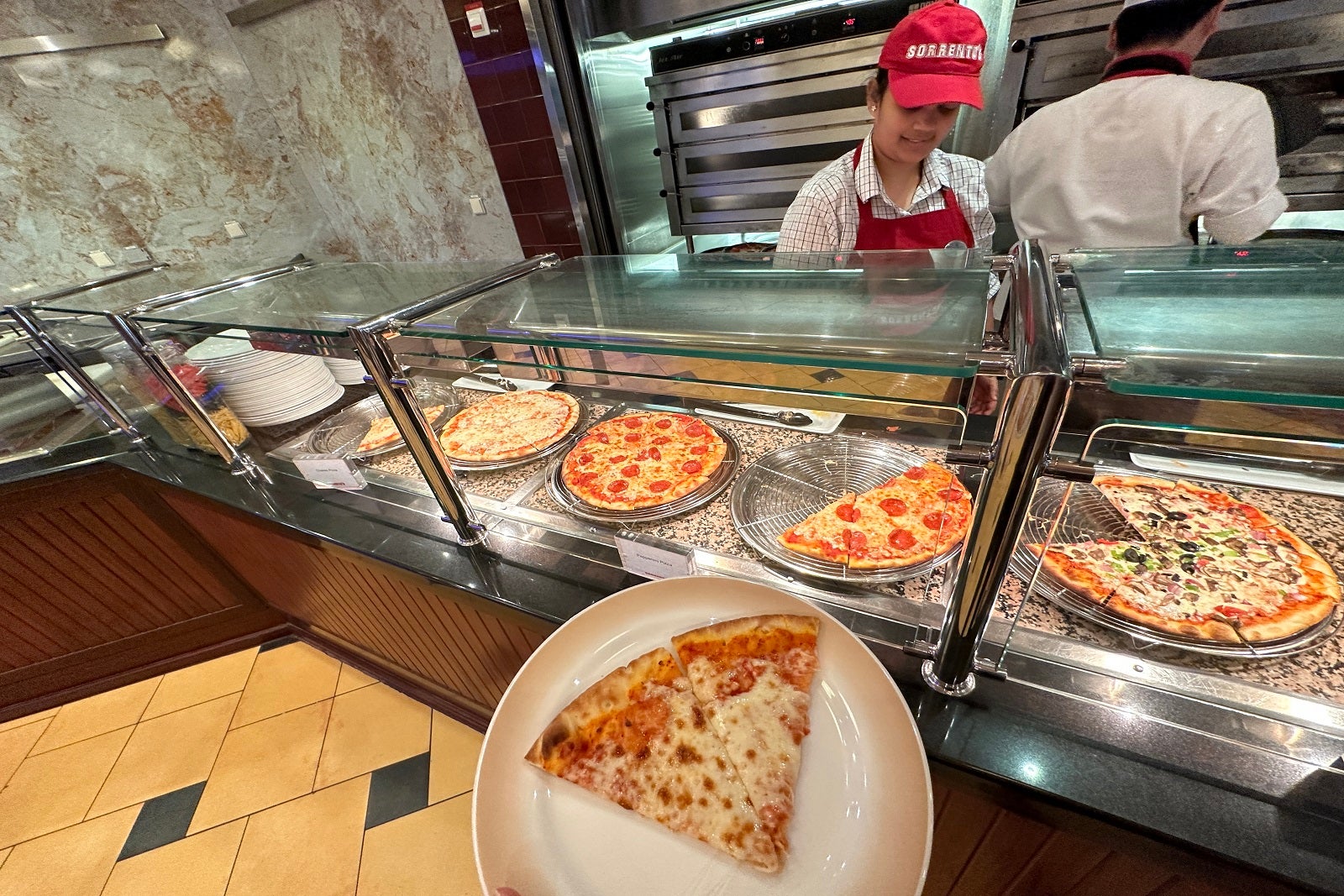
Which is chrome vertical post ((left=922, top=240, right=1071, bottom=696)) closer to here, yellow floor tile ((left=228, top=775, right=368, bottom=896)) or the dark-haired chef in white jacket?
the dark-haired chef in white jacket

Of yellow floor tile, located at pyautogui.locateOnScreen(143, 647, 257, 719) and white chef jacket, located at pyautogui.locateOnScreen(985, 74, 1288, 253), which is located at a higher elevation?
white chef jacket, located at pyautogui.locateOnScreen(985, 74, 1288, 253)

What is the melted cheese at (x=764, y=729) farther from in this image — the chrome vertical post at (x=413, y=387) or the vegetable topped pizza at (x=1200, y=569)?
the chrome vertical post at (x=413, y=387)

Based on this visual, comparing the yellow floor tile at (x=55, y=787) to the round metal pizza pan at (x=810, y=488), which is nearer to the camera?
the round metal pizza pan at (x=810, y=488)

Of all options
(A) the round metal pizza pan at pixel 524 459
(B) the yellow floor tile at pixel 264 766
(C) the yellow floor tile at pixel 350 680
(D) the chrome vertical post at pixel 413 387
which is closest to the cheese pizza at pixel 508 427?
(A) the round metal pizza pan at pixel 524 459

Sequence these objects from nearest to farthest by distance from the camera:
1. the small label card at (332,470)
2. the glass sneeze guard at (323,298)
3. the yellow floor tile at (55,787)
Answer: the glass sneeze guard at (323,298) → the small label card at (332,470) → the yellow floor tile at (55,787)

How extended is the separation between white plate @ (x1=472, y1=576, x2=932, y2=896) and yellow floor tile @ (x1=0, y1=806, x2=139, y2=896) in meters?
2.50

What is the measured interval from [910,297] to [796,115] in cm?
256

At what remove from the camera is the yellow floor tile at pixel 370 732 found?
7.35ft

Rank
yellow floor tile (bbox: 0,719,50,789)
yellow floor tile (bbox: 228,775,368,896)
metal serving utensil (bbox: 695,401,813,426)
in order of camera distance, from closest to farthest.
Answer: metal serving utensil (bbox: 695,401,813,426), yellow floor tile (bbox: 228,775,368,896), yellow floor tile (bbox: 0,719,50,789)

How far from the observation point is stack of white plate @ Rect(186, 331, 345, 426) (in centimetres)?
177

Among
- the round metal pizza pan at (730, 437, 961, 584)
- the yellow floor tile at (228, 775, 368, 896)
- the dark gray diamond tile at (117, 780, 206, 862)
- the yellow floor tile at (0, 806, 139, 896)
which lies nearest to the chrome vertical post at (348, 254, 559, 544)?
the round metal pizza pan at (730, 437, 961, 584)

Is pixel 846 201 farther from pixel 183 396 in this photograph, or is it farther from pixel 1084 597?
pixel 183 396

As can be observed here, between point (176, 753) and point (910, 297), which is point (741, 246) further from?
point (176, 753)

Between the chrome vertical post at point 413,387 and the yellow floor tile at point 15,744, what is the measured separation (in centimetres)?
290
